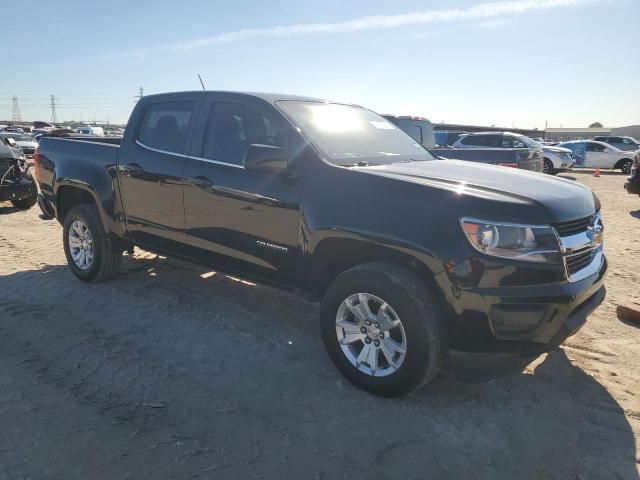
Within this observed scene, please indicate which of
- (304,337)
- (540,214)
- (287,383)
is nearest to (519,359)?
(540,214)

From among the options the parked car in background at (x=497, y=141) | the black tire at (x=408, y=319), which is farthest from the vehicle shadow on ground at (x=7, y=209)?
the parked car in background at (x=497, y=141)

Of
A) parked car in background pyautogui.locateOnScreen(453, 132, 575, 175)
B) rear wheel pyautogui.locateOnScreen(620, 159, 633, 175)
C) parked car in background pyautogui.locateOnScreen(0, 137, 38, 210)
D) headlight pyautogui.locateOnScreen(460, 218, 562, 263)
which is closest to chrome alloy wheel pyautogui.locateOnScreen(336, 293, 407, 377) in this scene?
headlight pyautogui.locateOnScreen(460, 218, 562, 263)

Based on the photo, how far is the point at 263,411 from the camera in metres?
2.88

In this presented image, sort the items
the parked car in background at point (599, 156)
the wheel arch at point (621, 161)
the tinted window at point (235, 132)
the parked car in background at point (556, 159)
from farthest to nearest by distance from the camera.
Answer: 1. the parked car in background at point (599, 156)
2. the wheel arch at point (621, 161)
3. the parked car in background at point (556, 159)
4. the tinted window at point (235, 132)

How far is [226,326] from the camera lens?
4.08 metres

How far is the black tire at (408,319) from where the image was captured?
278 centimetres

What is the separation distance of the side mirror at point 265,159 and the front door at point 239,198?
10 centimetres

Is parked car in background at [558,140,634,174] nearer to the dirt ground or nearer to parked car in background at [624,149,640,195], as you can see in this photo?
parked car in background at [624,149,640,195]

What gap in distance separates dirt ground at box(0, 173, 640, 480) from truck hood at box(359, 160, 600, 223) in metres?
1.21

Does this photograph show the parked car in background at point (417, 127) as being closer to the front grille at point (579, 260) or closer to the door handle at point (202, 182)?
the door handle at point (202, 182)

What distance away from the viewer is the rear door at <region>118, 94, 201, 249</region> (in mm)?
4133

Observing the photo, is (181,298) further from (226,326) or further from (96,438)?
(96,438)

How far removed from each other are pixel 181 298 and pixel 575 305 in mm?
3447

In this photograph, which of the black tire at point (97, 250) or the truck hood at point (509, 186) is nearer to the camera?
the truck hood at point (509, 186)
